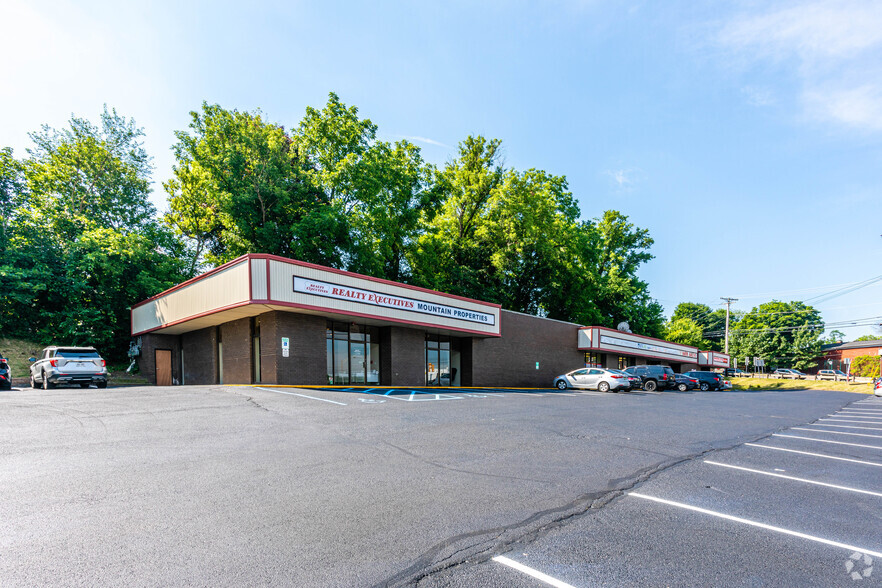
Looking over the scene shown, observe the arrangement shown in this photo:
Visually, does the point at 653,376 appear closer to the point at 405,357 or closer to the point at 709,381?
the point at 709,381

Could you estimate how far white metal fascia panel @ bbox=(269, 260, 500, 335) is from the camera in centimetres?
1739

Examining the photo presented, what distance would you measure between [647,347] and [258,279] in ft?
129

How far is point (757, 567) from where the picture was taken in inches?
144

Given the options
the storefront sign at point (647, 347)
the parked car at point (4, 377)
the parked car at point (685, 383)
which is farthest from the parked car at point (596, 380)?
the parked car at point (4, 377)

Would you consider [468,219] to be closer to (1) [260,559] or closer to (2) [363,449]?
(2) [363,449]

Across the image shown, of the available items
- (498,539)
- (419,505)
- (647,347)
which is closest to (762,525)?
(498,539)

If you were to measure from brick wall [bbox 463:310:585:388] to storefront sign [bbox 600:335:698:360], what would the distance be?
10.7 feet

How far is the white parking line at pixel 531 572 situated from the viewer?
332 centimetres

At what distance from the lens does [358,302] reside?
790 inches

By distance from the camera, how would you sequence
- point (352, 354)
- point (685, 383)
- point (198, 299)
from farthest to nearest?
point (685, 383), point (352, 354), point (198, 299)

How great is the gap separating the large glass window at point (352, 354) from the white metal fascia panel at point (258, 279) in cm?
511

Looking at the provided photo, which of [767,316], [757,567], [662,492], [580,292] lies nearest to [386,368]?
[662,492]

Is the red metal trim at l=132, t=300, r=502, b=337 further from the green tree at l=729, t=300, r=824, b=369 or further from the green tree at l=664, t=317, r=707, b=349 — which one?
the green tree at l=729, t=300, r=824, b=369

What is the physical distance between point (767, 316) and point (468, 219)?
74139mm
